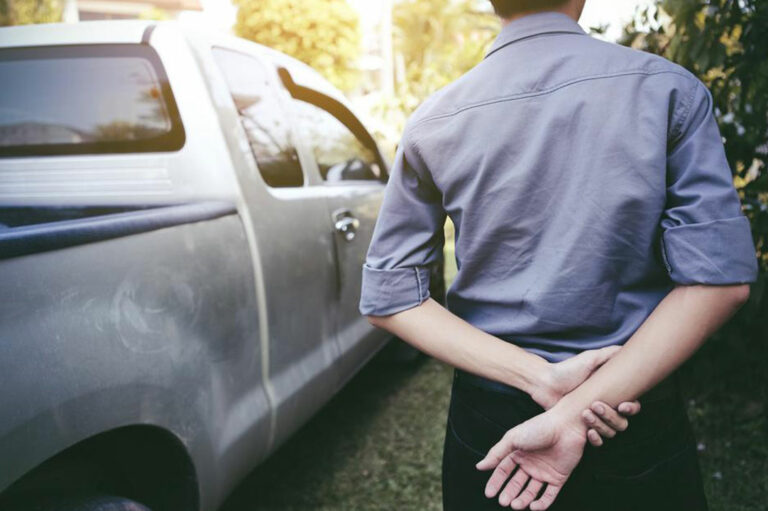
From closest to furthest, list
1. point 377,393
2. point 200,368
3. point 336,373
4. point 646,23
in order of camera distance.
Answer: point 200,368 < point 336,373 < point 646,23 < point 377,393

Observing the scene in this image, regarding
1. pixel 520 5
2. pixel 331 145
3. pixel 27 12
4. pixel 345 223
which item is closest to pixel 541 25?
pixel 520 5

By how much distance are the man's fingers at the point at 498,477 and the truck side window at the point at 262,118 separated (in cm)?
158

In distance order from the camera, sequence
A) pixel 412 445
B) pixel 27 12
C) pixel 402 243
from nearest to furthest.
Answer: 1. pixel 402 243
2. pixel 412 445
3. pixel 27 12

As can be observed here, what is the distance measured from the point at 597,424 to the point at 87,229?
117cm

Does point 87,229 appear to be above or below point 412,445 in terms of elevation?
above

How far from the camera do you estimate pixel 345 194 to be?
304cm

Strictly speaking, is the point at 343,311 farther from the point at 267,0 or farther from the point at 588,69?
the point at 267,0

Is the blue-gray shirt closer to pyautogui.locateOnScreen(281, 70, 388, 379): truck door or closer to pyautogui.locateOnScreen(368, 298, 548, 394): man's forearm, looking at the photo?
pyautogui.locateOnScreen(368, 298, 548, 394): man's forearm

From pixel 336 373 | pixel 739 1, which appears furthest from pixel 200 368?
pixel 739 1

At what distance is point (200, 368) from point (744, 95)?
235cm

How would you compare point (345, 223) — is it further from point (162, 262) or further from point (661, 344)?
point (661, 344)

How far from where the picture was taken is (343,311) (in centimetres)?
287

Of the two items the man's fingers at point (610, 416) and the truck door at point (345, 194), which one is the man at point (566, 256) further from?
the truck door at point (345, 194)

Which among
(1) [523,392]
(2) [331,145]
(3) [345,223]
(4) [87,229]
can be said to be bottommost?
(3) [345,223]
